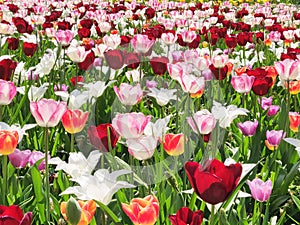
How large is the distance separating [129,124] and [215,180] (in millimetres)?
463

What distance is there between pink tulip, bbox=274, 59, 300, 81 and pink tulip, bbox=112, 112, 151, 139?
1023mm

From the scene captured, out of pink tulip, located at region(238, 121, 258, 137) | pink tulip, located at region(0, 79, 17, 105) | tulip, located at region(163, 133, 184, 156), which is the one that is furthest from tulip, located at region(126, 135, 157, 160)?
pink tulip, located at region(238, 121, 258, 137)

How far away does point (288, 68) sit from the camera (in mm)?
2398

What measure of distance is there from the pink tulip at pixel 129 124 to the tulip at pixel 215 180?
0.39 meters

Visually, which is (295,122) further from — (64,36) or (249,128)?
(64,36)

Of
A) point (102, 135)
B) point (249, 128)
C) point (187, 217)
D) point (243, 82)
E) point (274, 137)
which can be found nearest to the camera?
point (187, 217)

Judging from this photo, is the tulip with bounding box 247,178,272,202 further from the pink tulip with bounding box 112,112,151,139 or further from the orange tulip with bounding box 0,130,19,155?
the orange tulip with bounding box 0,130,19,155

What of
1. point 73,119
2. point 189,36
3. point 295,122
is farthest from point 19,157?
point 189,36

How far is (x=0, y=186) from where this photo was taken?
167 cm

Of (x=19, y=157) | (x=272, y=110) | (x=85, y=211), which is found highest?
(x=85, y=211)

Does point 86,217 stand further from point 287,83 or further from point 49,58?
point 49,58

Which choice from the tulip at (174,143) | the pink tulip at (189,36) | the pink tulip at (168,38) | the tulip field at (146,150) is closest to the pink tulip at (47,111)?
the tulip field at (146,150)

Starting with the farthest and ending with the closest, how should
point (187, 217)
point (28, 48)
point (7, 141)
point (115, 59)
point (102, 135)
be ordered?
point (28, 48) → point (115, 59) → point (102, 135) → point (7, 141) → point (187, 217)

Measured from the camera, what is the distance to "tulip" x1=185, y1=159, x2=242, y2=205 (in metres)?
1.16
